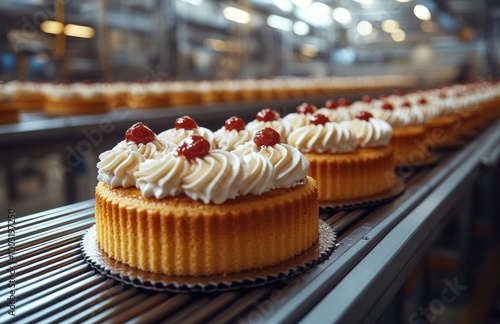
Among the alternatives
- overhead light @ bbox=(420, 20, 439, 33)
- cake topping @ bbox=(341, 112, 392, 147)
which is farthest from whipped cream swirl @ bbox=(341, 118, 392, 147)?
overhead light @ bbox=(420, 20, 439, 33)

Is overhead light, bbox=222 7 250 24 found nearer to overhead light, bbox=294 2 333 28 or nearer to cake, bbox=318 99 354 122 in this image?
overhead light, bbox=294 2 333 28

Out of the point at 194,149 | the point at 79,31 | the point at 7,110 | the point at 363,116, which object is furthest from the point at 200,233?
the point at 79,31

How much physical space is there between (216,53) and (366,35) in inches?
146

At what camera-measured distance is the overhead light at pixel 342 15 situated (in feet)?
34.8

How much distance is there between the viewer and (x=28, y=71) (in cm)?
569

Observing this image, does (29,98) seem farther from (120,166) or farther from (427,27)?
(427,27)

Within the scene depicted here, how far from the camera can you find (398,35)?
10555 mm

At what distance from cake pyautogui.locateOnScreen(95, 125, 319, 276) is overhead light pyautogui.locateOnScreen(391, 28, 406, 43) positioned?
978 centimetres

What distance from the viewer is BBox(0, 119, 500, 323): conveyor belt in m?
0.92

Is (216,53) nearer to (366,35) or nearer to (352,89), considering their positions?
(352,89)

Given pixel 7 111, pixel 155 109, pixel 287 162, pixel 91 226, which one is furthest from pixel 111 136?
pixel 287 162

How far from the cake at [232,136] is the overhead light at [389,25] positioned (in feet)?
29.6

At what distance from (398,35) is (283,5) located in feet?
8.08

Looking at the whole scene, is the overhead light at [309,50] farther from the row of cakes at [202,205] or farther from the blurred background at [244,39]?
the row of cakes at [202,205]
